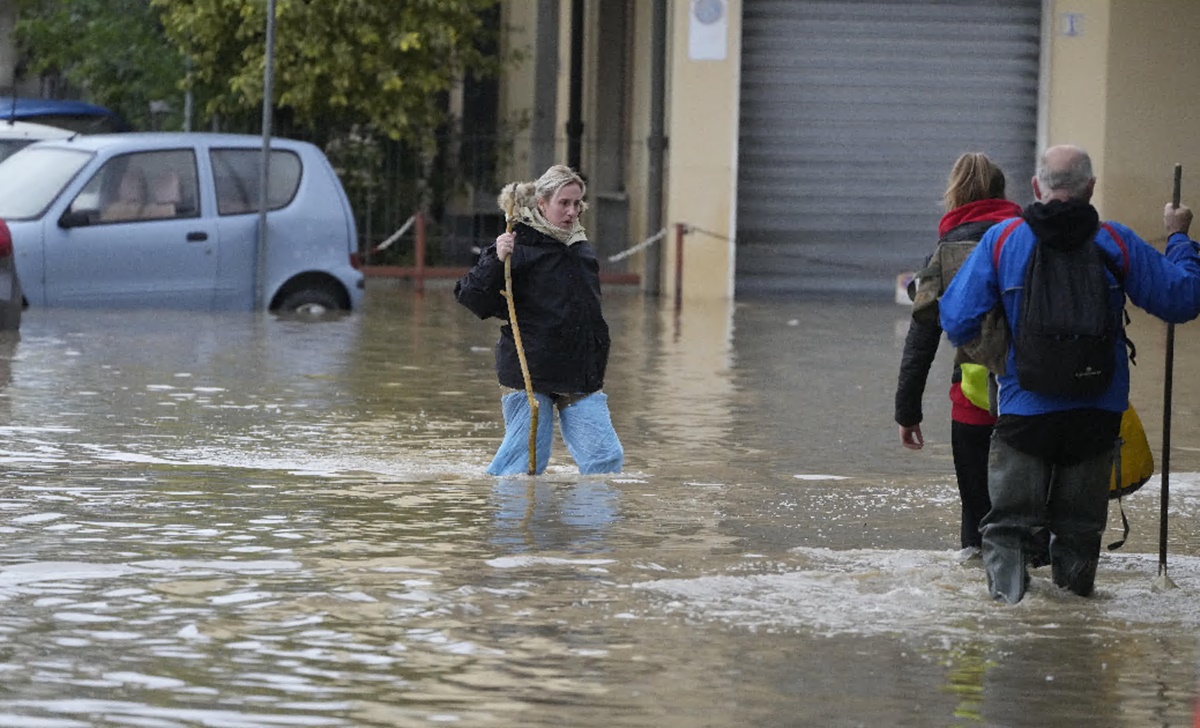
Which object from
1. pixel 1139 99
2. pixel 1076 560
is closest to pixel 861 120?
pixel 1139 99

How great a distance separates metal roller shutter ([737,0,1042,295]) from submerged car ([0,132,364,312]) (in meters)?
8.09

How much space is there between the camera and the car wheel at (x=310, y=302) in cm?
2038

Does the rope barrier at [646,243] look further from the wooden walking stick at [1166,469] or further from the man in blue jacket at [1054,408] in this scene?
the man in blue jacket at [1054,408]

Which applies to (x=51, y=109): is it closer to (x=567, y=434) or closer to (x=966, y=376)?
(x=567, y=434)

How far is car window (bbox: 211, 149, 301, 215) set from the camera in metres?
19.8

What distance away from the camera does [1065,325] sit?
734 centimetres

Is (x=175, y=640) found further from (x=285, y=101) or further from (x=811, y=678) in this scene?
(x=285, y=101)

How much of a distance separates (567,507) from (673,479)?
1170 millimetres

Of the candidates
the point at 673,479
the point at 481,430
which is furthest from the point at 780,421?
the point at 673,479

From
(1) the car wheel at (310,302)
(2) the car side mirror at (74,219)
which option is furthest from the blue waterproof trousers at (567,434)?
(1) the car wheel at (310,302)

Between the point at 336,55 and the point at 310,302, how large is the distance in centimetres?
723

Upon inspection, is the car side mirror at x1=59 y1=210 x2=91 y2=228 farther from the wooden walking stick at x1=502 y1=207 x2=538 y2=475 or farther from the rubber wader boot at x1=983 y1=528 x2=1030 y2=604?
the rubber wader boot at x1=983 y1=528 x2=1030 y2=604

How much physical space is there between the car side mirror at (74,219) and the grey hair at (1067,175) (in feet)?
40.3

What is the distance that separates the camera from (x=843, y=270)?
90.9 ft
